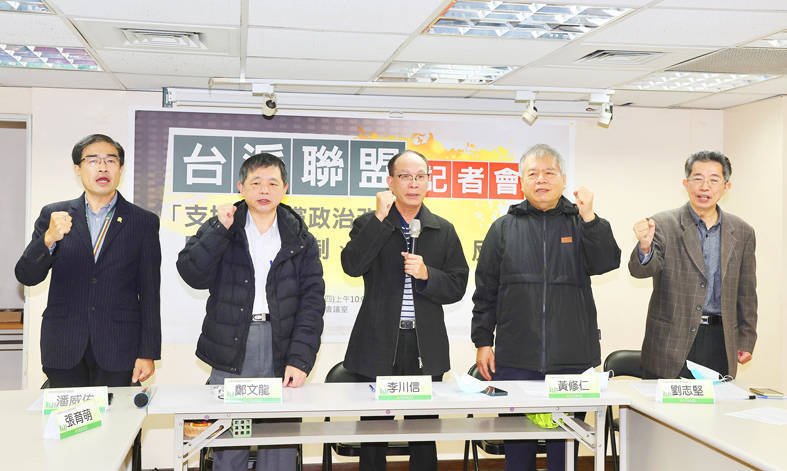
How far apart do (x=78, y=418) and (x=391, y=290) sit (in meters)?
1.36

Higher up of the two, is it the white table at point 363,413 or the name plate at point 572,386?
the name plate at point 572,386

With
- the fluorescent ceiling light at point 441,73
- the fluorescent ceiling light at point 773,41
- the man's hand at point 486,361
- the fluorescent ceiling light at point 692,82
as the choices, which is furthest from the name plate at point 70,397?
the fluorescent ceiling light at point 692,82

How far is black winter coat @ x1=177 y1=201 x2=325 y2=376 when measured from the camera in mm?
2844

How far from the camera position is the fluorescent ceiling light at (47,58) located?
11.8 feet

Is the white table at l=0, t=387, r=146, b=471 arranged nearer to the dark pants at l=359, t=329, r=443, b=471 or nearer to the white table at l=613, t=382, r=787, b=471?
the dark pants at l=359, t=329, r=443, b=471

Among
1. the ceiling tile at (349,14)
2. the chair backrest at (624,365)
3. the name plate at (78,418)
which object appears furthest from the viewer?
the chair backrest at (624,365)

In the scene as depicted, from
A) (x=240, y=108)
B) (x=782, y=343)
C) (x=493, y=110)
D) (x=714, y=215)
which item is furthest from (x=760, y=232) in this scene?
(x=240, y=108)

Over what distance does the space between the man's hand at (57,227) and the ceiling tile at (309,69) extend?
4.38ft

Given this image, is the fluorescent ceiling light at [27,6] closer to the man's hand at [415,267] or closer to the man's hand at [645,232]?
the man's hand at [415,267]

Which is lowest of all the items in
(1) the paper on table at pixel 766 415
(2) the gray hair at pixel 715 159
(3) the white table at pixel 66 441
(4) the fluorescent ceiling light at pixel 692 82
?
(3) the white table at pixel 66 441

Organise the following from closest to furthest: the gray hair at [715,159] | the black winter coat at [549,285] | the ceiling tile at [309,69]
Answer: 1. the black winter coat at [549,285]
2. the gray hair at [715,159]
3. the ceiling tile at [309,69]

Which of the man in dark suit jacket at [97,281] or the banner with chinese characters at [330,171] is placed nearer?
the man in dark suit jacket at [97,281]

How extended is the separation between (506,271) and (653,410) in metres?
0.87

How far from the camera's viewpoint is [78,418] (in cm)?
232
